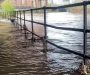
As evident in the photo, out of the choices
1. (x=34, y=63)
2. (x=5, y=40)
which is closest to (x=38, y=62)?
(x=34, y=63)

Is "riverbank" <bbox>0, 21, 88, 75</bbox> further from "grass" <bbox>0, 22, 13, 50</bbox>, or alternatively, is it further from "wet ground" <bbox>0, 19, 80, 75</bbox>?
"grass" <bbox>0, 22, 13, 50</bbox>

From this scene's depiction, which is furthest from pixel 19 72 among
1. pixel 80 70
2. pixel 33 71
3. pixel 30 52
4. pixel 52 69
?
pixel 30 52

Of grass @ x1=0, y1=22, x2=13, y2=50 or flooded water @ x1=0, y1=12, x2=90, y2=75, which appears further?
grass @ x1=0, y1=22, x2=13, y2=50

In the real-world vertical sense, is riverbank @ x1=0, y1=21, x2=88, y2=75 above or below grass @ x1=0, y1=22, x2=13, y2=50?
above

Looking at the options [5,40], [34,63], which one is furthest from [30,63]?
[5,40]

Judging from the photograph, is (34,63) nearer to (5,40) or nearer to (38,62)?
(38,62)

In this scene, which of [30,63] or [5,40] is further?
[5,40]

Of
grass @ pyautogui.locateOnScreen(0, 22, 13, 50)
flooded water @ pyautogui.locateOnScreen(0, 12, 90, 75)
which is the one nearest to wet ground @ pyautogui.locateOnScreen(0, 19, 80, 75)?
flooded water @ pyautogui.locateOnScreen(0, 12, 90, 75)

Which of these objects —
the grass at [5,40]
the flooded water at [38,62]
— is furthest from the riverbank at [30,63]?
the grass at [5,40]

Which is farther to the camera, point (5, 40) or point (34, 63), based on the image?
point (5, 40)

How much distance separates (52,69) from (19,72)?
62 centimetres

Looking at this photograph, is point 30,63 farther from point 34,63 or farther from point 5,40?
point 5,40

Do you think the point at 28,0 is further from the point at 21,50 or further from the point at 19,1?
the point at 21,50

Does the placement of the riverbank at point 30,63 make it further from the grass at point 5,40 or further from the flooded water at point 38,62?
the grass at point 5,40
